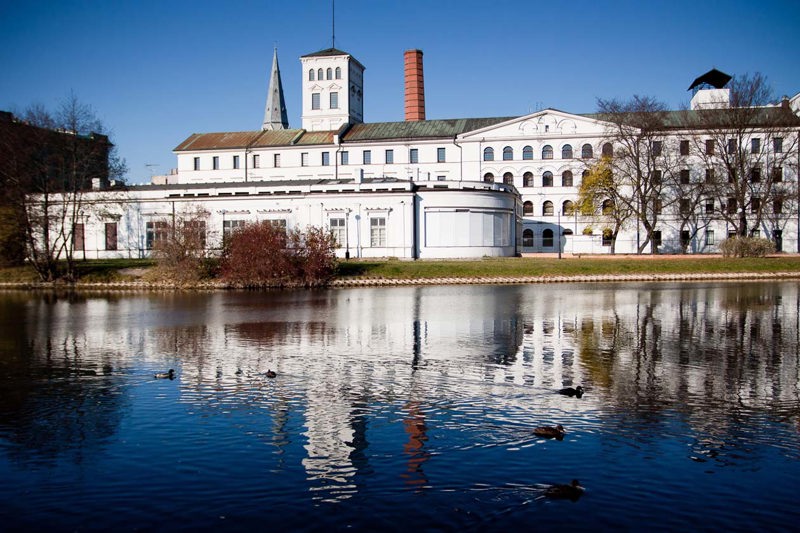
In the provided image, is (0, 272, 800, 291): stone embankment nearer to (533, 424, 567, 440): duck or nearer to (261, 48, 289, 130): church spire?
(533, 424, 567, 440): duck

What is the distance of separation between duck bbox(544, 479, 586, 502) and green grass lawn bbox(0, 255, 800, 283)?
38113 mm

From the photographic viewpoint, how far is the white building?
5609 cm

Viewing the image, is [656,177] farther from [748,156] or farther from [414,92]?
[414,92]

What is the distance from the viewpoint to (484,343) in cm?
1917

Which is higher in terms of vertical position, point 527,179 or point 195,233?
point 527,179

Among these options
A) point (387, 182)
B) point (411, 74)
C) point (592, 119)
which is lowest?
point (387, 182)

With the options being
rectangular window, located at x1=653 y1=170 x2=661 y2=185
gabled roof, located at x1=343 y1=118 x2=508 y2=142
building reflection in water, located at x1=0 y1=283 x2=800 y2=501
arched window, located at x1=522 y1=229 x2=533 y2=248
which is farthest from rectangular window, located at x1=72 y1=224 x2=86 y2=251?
Result: rectangular window, located at x1=653 y1=170 x2=661 y2=185

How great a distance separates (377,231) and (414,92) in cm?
Answer: 3309

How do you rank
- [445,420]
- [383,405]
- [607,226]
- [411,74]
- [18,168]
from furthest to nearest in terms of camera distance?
[411,74], [607,226], [18,168], [383,405], [445,420]

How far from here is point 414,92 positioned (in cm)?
8381

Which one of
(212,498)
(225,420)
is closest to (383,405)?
(225,420)

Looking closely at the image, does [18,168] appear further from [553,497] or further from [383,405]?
[553,497]

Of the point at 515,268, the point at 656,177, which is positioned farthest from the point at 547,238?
the point at 515,268

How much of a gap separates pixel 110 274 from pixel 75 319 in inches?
931
